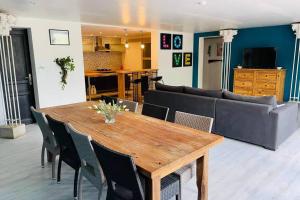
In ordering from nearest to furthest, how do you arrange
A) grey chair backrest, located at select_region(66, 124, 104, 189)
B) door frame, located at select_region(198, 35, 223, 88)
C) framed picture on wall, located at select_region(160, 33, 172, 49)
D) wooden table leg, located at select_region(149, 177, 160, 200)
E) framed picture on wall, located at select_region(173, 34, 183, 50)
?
wooden table leg, located at select_region(149, 177, 160, 200) → grey chair backrest, located at select_region(66, 124, 104, 189) → framed picture on wall, located at select_region(160, 33, 172, 49) → framed picture on wall, located at select_region(173, 34, 183, 50) → door frame, located at select_region(198, 35, 223, 88)

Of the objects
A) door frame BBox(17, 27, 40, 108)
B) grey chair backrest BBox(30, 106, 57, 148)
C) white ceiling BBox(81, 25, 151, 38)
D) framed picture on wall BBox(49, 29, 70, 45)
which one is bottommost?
grey chair backrest BBox(30, 106, 57, 148)

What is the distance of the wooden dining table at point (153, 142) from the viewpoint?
167cm

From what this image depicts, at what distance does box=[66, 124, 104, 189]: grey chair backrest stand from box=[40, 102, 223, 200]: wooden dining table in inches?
5.8

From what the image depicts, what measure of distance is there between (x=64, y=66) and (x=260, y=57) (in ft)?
18.5

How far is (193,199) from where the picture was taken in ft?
7.98

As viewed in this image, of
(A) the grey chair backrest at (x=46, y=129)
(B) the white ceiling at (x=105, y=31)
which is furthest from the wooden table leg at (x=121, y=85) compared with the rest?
(A) the grey chair backrest at (x=46, y=129)

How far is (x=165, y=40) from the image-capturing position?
25.4 ft

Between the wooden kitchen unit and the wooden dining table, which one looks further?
the wooden kitchen unit

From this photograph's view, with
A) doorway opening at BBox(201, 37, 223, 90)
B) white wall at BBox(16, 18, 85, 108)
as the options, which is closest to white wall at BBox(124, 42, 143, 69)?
doorway opening at BBox(201, 37, 223, 90)

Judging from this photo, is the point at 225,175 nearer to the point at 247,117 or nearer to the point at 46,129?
the point at 247,117

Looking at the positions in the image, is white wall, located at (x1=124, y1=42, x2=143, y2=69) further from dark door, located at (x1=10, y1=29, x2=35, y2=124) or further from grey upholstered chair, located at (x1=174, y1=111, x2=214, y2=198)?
grey upholstered chair, located at (x1=174, y1=111, x2=214, y2=198)

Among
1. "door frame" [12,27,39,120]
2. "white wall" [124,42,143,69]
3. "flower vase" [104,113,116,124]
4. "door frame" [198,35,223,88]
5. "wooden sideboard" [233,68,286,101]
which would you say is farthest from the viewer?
"white wall" [124,42,143,69]

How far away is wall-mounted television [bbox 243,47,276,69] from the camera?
22.2ft

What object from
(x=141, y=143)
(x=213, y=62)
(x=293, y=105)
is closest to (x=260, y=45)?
(x=213, y=62)
